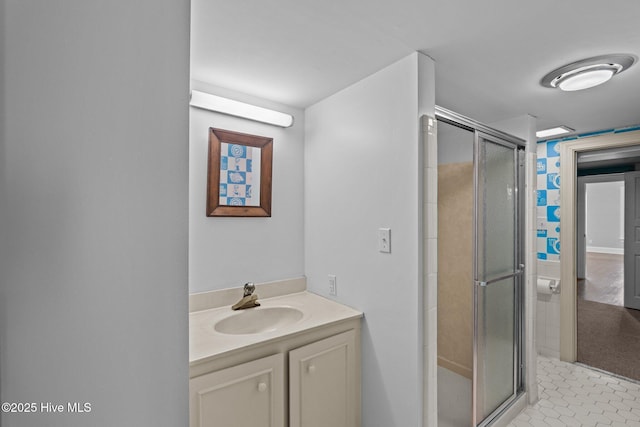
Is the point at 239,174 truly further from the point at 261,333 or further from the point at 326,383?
the point at 326,383

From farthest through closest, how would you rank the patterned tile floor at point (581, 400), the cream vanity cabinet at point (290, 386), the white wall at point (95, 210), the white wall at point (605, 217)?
the white wall at point (605, 217)
the patterned tile floor at point (581, 400)
the cream vanity cabinet at point (290, 386)
the white wall at point (95, 210)

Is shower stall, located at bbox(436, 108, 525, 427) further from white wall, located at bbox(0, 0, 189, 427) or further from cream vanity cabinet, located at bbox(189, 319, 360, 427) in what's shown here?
white wall, located at bbox(0, 0, 189, 427)

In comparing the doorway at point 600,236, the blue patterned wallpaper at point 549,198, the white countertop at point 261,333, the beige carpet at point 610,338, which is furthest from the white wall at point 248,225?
the doorway at point 600,236

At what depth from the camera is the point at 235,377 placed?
50.5 inches

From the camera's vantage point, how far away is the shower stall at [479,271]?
6.22 feet

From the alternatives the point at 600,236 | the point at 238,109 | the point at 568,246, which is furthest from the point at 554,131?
the point at 600,236

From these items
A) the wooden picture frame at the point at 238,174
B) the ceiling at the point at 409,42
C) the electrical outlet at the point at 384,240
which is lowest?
the electrical outlet at the point at 384,240

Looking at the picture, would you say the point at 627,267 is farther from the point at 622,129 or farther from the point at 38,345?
the point at 38,345

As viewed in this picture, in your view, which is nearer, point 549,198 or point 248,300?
point 248,300

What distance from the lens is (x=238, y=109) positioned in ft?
5.93

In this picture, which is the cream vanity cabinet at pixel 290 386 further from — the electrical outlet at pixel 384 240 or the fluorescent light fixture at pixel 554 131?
the fluorescent light fixture at pixel 554 131

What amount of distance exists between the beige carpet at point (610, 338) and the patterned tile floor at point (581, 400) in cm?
28

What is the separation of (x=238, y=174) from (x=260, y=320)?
92 cm

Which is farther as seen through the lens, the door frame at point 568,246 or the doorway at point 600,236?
the doorway at point 600,236
